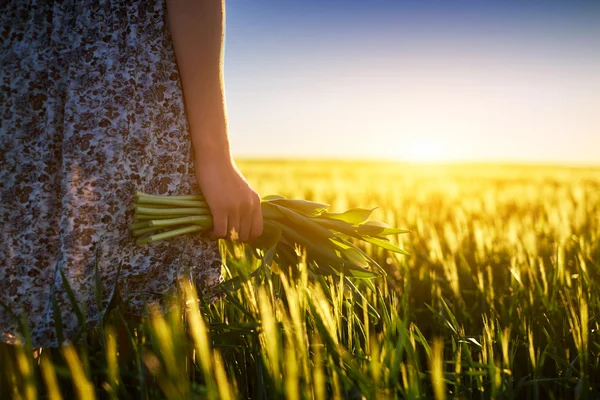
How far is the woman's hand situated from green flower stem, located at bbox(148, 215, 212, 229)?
0.07ft

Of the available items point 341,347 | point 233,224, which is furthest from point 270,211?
point 341,347

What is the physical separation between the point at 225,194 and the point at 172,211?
0.42ft

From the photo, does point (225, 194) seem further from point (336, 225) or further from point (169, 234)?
point (336, 225)

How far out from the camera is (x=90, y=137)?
1.20 m

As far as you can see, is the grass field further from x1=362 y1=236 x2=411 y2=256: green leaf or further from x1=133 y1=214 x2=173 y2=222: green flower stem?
x1=133 y1=214 x2=173 y2=222: green flower stem

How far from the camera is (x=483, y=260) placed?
2469 millimetres

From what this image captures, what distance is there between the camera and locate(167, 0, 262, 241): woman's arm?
48.2 inches

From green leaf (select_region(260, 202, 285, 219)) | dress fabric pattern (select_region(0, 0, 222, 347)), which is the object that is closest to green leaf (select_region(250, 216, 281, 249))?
green leaf (select_region(260, 202, 285, 219))

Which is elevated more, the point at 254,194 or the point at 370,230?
the point at 254,194

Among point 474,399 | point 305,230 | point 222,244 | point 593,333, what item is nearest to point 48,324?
point 305,230

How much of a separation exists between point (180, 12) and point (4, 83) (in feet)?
1.46

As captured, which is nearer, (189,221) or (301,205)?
(189,221)

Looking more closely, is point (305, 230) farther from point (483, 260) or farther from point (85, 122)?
point (483, 260)

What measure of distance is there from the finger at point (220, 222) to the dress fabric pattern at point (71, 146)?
5.1 inches
